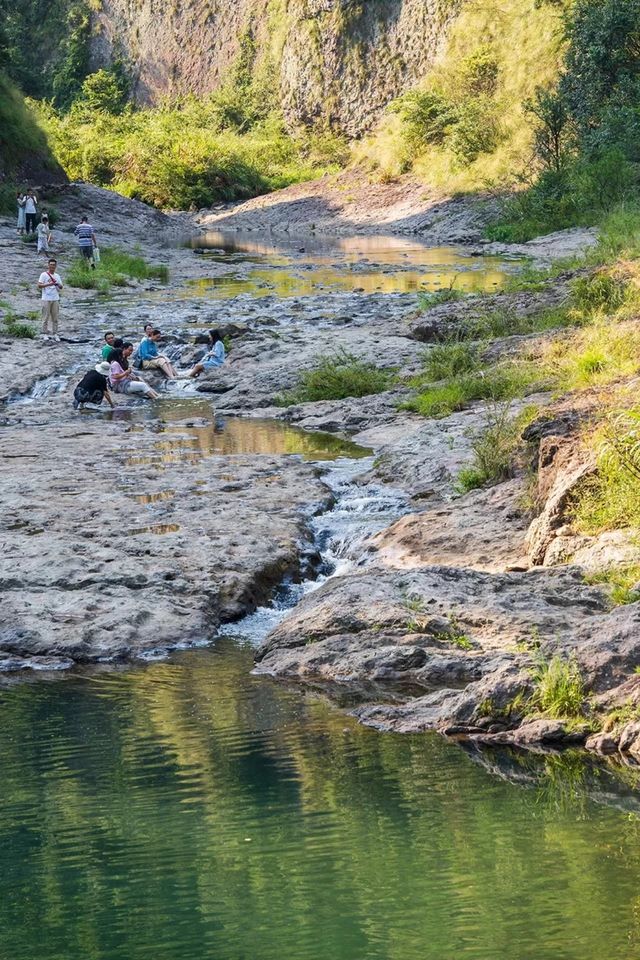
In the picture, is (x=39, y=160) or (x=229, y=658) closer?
(x=229, y=658)

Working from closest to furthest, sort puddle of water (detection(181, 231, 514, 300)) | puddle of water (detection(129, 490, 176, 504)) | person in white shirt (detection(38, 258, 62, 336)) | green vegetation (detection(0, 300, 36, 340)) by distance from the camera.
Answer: puddle of water (detection(129, 490, 176, 504)), person in white shirt (detection(38, 258, 62, 336)), green vegetation (detection(0, 300, 36, 340)), puddle of water (detection(181, 231, 514, 300))

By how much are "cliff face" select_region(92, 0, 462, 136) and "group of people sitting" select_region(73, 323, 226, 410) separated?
146ft

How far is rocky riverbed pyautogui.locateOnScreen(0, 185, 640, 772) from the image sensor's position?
7.95m

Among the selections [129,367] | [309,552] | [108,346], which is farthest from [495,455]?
[108,346]

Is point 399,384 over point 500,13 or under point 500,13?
under

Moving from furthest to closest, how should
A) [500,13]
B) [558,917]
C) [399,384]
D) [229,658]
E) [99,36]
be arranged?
1. [99,36]
2. [500,13]
3. [399,384]
4. [229,658]
5. [558,917]

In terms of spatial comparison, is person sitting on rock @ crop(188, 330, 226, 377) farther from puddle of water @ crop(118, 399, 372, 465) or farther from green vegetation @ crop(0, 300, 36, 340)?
green vegetation @ crop(0, 300, 36, 340)

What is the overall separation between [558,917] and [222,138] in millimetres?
64393

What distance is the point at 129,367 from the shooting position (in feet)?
62.3

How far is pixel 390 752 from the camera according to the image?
6992 millimetres

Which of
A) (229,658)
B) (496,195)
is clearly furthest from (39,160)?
(229,658)

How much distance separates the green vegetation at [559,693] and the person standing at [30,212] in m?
30.3

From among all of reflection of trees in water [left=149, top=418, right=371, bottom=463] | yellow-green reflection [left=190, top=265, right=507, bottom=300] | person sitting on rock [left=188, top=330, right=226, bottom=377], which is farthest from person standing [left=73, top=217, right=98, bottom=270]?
reflection of trees in water [left=149, top=418, right=371, bottom=463]

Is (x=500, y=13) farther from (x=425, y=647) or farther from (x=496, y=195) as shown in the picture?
(x=425, y=647)
